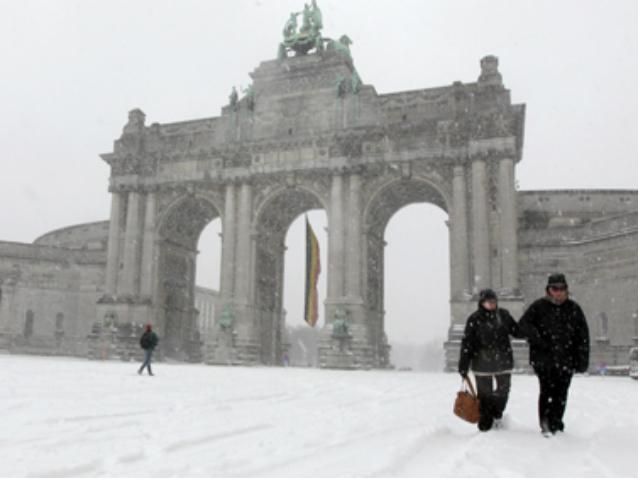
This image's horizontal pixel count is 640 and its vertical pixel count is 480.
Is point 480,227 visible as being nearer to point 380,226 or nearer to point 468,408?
point 380,226

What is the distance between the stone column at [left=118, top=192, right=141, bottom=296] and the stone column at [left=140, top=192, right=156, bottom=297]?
352 mm

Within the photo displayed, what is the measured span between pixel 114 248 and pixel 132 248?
1.38m

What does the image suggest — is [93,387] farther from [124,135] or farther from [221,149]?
[124,135]

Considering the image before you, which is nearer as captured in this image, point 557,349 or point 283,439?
point 283,439

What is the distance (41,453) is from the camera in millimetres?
4949

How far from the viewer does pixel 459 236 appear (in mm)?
31906

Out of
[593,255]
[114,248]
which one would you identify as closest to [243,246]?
[114,248]

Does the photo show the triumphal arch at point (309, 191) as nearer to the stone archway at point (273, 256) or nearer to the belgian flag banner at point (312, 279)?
the stone archway at point (273, 256)

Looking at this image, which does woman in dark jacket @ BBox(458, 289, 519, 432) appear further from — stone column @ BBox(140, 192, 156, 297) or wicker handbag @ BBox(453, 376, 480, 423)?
stone column @ BBox(140, 192, 156, 297)

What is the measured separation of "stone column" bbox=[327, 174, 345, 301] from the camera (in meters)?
33.0

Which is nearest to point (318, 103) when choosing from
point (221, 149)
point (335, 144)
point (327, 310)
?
point (335, 144)

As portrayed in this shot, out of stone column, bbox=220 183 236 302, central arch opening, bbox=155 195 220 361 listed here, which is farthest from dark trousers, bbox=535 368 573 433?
central arch opening, bbox=155 195 220 361

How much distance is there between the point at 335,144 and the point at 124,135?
13.9 meters

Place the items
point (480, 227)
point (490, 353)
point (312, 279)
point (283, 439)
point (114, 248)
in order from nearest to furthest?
point (283, 439)
point (490, 353)
point (480, 227)
point (312, 279)
point (114, 248)
